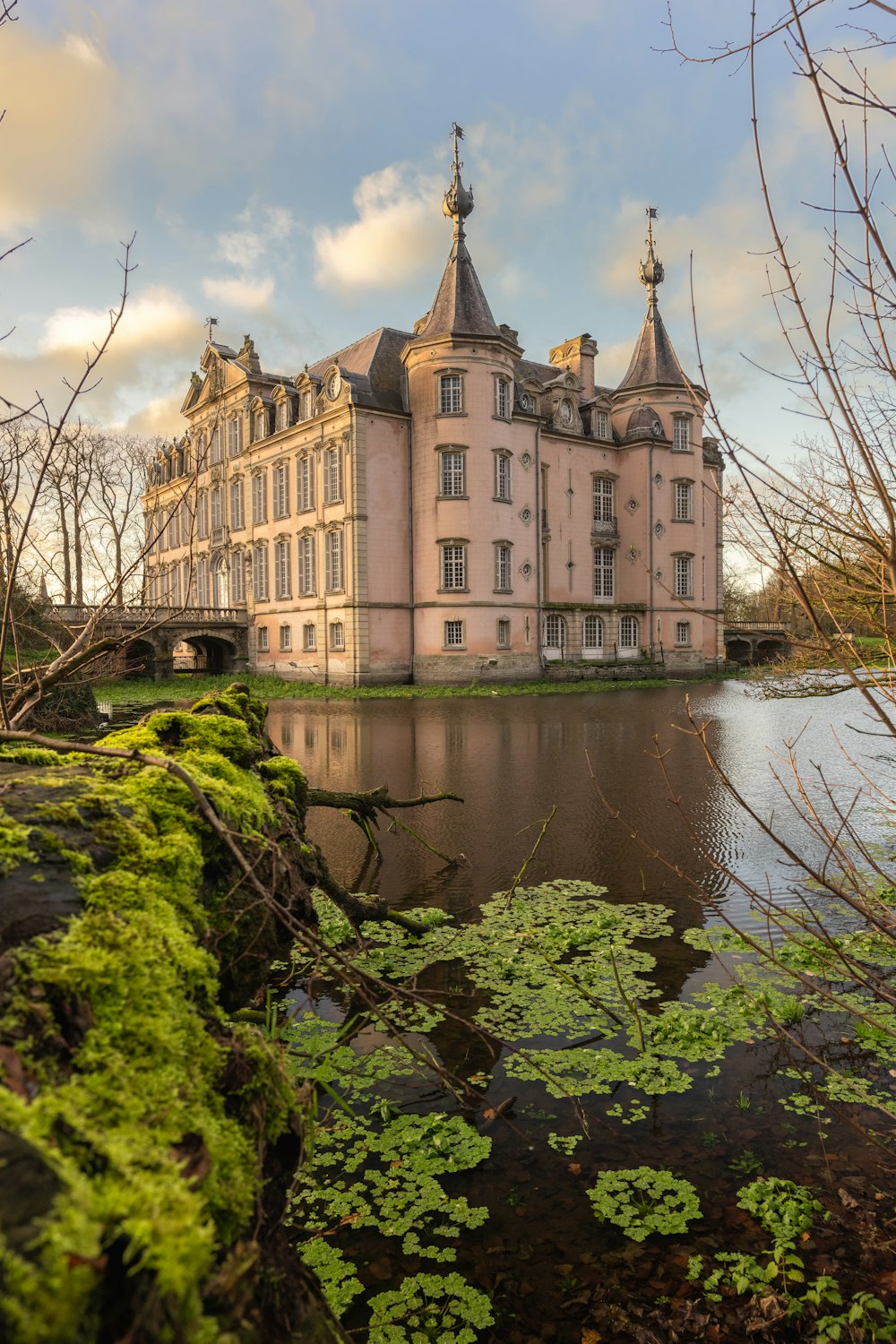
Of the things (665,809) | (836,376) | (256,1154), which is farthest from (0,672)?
(665,809)

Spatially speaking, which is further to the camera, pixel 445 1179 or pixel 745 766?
pixel 745 766

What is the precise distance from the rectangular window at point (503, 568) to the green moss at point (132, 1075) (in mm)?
34220

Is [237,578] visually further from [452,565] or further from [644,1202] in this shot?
[644,1202]

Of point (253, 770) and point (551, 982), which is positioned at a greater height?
point (253, 770)

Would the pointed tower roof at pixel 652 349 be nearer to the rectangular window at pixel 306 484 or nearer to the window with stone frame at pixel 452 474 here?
the window with stone frame at pixel 452 474

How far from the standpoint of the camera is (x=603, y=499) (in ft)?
146

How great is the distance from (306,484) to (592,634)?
53.2 feet

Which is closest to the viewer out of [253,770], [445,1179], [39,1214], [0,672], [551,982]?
[39,1214]

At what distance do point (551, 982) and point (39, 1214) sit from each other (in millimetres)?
4737

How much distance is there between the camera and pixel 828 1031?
182 inches

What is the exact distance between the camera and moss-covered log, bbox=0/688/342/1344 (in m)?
0.94

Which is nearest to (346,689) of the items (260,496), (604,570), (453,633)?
(453,633)

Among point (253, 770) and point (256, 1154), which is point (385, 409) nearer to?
point (253, 770)

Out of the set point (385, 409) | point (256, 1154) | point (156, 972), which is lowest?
point (256, 1154)
